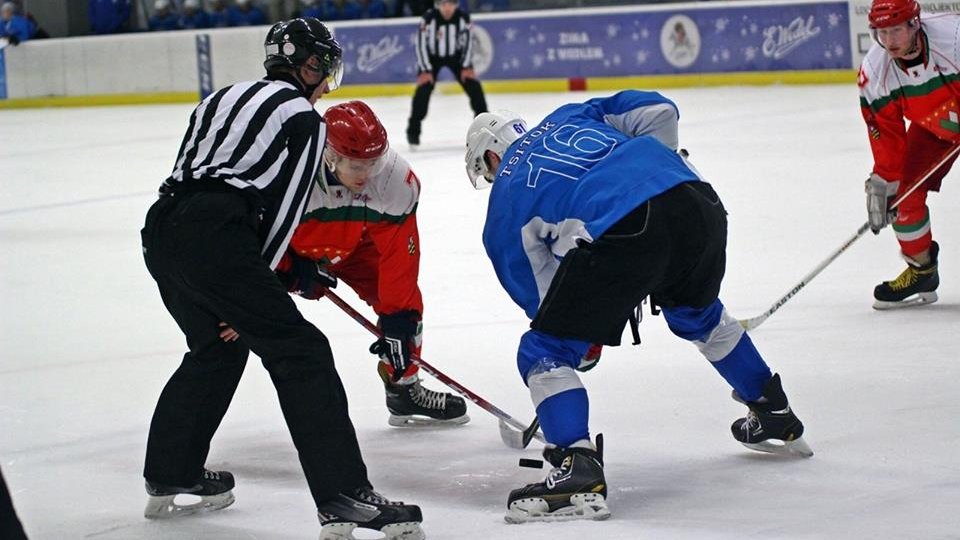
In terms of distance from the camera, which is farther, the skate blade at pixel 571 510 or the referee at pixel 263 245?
the skate blade at pixel 571 510

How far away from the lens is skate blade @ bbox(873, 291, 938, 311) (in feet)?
17.1

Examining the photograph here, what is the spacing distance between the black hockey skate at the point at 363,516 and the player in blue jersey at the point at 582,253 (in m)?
0.25

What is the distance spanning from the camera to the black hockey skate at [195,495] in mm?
3324

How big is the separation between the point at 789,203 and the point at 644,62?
23.4 ft

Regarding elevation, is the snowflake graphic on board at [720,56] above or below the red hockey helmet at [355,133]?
below

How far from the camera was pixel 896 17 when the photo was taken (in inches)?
194

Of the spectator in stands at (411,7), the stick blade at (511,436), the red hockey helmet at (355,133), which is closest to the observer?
the red hockey helmet at (355,133)

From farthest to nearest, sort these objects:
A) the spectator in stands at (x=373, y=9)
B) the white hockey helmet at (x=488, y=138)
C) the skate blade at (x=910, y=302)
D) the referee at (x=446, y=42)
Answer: the spectator in stands at (x=373, y=9)
the referee at (x=446, y=42)
the skate blade at (x=910, y=302)
the white hockey helmet at (x=488, y=138)

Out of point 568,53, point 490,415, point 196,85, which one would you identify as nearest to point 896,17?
point 490,415

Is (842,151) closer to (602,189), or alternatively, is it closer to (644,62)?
(644,62)

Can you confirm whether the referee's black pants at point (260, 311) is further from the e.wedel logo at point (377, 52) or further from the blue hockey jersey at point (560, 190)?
the e.wedel logo at point (377, 52)

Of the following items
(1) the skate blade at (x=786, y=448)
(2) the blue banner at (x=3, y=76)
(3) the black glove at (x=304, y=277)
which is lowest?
(2) the blue banner at (x=3, y=76)

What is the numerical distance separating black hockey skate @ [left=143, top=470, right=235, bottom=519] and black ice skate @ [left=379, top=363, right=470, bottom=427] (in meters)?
0.79

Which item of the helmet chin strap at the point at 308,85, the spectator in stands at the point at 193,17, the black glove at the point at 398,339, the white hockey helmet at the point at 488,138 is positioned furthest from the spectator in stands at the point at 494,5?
the helmet chin strap at the point at 308,85
